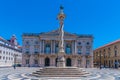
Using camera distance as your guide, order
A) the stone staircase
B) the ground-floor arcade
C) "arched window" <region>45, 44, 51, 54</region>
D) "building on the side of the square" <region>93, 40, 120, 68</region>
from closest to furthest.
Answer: the stone staircase → "building on the side of the square" <region>93, 40, 120, 68</region> → the ground-floor arcade → "arched window" <region>45, 44, 51, 54</region>

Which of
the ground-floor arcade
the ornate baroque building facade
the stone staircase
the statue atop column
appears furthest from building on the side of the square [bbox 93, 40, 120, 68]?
the stone staircase

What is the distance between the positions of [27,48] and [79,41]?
22931 millimetres

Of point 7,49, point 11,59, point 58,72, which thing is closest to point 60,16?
point 58,72

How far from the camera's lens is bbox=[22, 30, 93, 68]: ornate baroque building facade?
8350 centimetres

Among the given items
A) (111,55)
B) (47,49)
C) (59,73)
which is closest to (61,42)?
(59,73)

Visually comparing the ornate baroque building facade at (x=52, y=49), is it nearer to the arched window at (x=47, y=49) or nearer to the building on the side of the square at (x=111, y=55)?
the arched window at (x=47, y=49)

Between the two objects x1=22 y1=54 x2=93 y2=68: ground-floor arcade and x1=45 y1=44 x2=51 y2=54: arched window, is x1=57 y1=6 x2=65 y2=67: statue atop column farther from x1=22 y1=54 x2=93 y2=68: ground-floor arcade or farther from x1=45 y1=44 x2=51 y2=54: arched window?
x1=45 y1=44 x2=51 y2=54: arched window

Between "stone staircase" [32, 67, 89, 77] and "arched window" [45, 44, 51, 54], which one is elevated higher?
"arched window" [45, 44, 51, 54]

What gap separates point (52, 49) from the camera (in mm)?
84125

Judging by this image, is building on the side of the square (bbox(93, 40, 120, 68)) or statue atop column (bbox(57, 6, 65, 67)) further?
building on the side of the square (bbox(93, 40, 120, 68))

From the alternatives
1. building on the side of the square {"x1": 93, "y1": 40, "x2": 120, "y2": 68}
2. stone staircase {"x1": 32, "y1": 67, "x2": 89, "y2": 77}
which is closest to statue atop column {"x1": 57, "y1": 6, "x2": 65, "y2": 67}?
stone staircase {"x1": 32, "y1": 67, "x2": 89, "y2": 77}

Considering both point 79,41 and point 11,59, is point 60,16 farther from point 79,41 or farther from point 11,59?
point 11,59

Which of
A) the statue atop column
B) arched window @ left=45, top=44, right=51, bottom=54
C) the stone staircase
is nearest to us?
the stone staircase

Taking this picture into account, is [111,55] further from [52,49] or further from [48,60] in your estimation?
[48,60]
